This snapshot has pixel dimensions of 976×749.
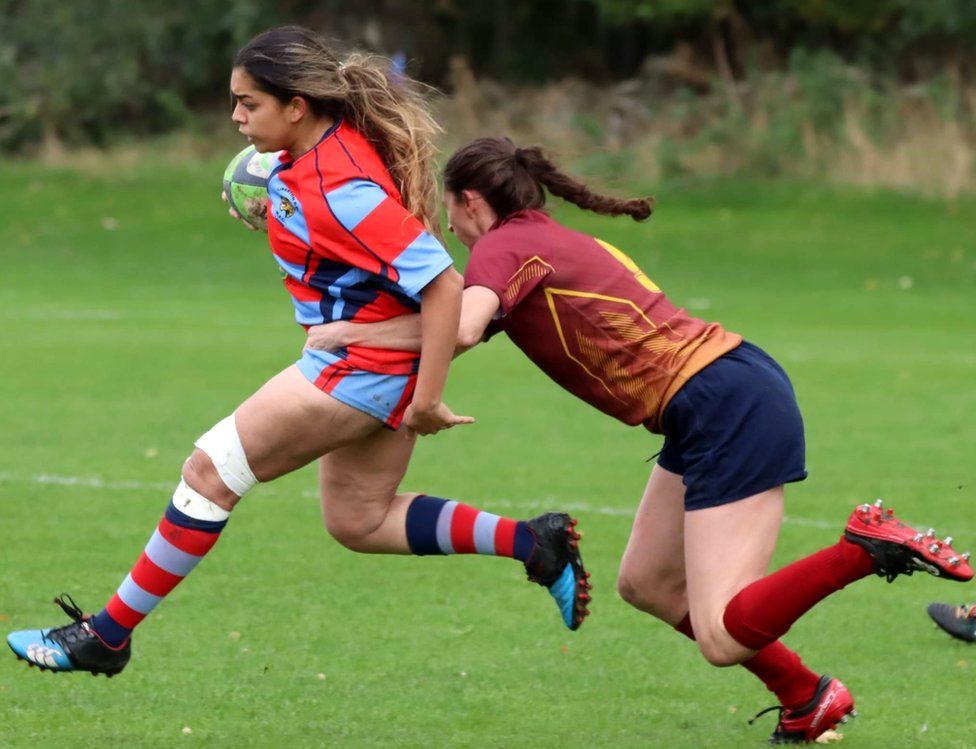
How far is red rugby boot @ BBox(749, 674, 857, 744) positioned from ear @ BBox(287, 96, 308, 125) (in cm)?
220

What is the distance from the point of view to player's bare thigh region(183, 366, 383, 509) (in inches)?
185

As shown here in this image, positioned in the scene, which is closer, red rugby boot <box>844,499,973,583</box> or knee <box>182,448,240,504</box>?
red rugby boot <box>844,499,973,583</box>

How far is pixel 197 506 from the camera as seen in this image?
15.7ft

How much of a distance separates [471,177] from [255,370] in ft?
28.6

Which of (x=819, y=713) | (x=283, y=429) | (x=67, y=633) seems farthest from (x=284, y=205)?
(x=819, y=713)

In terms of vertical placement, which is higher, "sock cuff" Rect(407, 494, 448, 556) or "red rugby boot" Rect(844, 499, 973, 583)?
"red rugby boot" Rect(844, 499, 973, 583)

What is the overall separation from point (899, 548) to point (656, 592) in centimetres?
101

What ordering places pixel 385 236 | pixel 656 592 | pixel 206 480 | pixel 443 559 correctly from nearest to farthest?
pixel 385 236 < pixel 206 480 < pixel 656 592 < pixel 443 559

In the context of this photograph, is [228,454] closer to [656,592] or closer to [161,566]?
[161,566]

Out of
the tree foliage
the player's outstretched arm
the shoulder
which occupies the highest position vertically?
the shoulder

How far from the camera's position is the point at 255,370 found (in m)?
13.4

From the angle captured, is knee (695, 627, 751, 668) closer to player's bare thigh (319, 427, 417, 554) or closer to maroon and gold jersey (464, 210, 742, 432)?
maroon and gold jersey (464, 210, 742, 432)

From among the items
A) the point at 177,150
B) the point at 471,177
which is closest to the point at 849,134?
the point at 177,150

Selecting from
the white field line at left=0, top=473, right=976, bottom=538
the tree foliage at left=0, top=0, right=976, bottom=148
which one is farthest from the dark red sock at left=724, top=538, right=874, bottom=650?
the tree foliage at left=0, top=0, right=976, bottom=148
